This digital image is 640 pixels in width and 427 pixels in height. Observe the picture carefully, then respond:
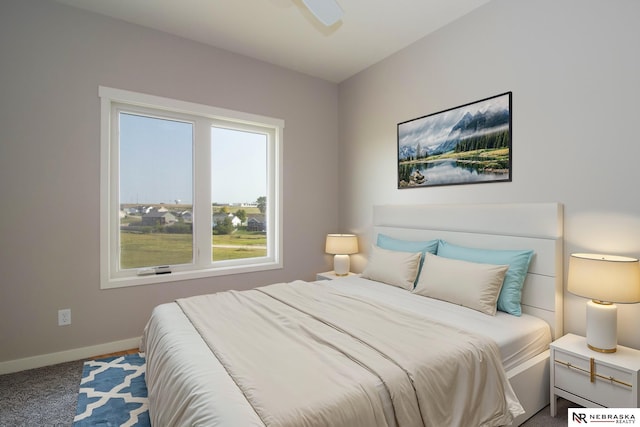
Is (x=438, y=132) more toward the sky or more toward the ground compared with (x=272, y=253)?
more toward the sky

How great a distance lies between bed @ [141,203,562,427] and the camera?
117cm

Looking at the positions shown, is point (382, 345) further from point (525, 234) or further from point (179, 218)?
point (179, 218)

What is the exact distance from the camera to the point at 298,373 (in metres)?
1.27

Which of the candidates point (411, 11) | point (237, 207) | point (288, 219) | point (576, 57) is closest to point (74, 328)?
point (237, 207)

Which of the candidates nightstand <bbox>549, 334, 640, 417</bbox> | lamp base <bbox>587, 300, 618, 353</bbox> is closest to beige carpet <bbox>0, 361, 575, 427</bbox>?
nightstand <bbox>549, 334, 640, 417</bbox>

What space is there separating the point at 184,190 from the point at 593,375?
11.1ft

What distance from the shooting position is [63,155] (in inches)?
100

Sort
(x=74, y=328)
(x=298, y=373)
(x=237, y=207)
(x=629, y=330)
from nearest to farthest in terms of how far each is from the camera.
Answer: (x=298, y=373) < (x=629, y=330) < (x=74, y=328) < (x=237, y=207)

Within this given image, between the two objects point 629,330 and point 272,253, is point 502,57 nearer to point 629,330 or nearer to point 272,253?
point 629,330

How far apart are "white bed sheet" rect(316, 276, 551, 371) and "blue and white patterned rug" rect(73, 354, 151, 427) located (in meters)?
1.68

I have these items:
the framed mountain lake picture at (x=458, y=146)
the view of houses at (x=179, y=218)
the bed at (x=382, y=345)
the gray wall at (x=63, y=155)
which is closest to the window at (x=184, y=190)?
the view of houses at (x=179, y=218)

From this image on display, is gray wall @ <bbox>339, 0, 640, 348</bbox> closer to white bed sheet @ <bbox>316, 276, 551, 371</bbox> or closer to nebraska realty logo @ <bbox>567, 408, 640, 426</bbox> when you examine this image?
white bed sheet @ <bbox>316, 276, 551, 371</bbox>

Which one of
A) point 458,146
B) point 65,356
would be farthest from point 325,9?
point 65,356

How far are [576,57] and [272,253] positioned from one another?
3162 millimetres
